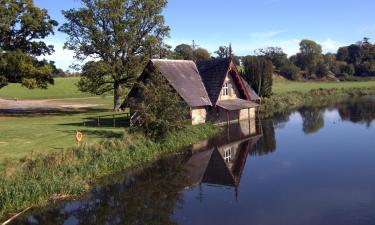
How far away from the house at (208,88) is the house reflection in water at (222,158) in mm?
2675

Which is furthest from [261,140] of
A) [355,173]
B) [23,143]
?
Result: [23,143]

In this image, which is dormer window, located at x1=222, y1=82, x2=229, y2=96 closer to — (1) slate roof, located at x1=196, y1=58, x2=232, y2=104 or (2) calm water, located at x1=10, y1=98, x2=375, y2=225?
(1) slate roof, located at x1=196, y1=58, x2=232, y2=104

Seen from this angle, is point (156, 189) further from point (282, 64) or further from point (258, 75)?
point (282, 64)

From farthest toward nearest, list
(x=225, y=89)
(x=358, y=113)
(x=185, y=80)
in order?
(x=358, y=113), (x=225, y=89), (x=185, y=80)

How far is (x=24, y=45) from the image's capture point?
4750cm

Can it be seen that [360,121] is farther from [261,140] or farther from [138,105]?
[138,105]

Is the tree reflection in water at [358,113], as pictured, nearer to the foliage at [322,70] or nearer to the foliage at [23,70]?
the foliage at [23,70]

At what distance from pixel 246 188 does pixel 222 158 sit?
305 inches

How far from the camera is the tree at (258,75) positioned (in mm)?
61531

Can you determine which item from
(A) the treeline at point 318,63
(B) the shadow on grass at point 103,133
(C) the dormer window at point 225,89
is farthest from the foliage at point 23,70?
(A) the treeline at point 318,63

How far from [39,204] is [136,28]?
3390 cm

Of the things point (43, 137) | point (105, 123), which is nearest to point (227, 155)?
point (43, 137)

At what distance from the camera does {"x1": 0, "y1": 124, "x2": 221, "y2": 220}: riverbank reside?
19.6 m

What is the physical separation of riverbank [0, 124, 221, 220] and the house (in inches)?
427
